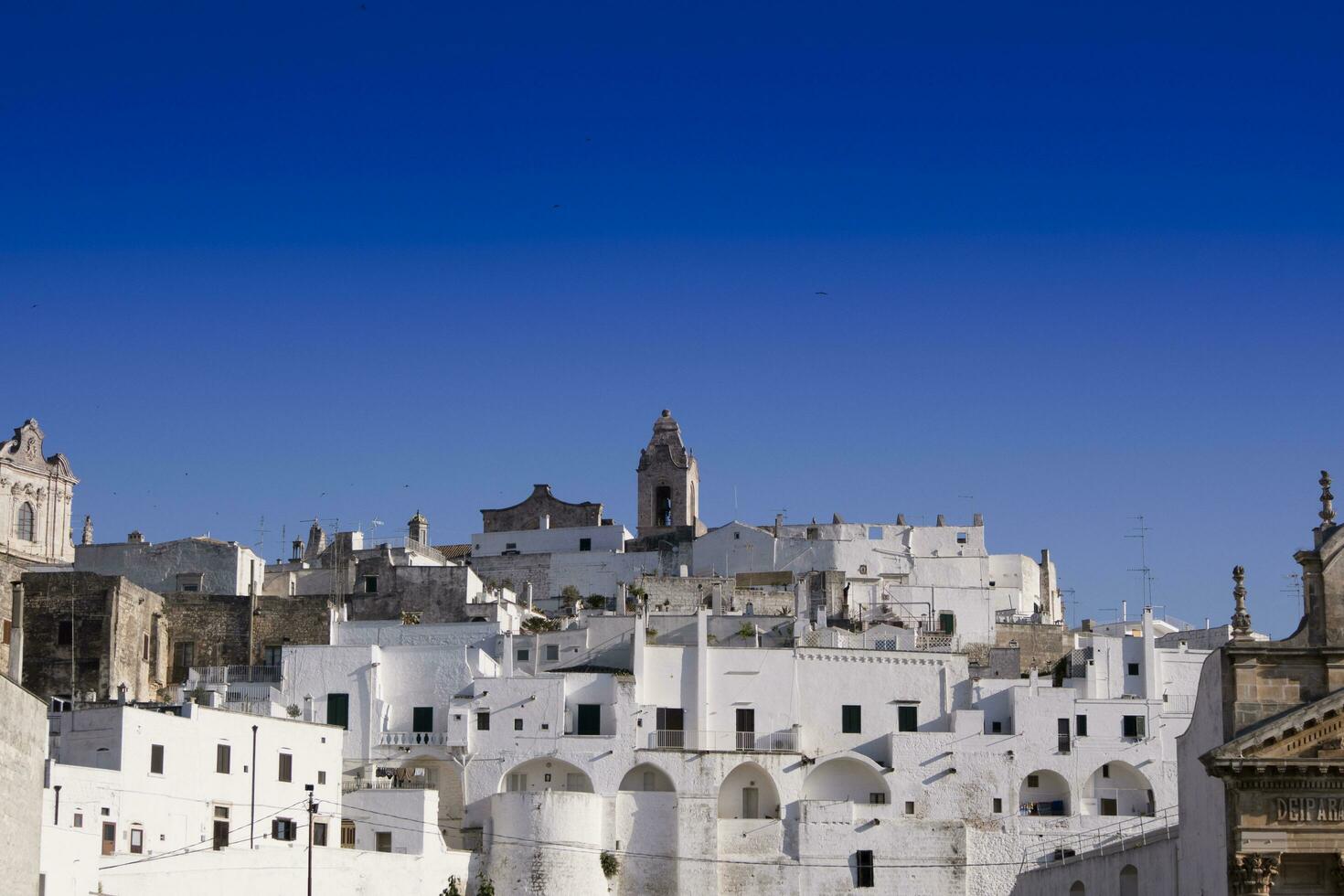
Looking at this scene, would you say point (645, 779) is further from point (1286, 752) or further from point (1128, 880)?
point (1286, 752)

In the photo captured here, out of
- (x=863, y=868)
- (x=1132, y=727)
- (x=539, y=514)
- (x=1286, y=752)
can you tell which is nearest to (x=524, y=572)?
(x=539, y=514)

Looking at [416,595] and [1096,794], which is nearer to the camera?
[1096,794]

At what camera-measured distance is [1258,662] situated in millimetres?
42594

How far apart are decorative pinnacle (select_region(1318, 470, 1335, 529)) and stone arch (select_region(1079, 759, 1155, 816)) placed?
27.5 meters

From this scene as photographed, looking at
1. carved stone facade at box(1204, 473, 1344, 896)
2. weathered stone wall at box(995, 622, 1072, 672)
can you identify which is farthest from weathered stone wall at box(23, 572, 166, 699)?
carved stone facade at box(1204, 473, 1344, 896)

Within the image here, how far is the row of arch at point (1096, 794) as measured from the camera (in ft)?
230

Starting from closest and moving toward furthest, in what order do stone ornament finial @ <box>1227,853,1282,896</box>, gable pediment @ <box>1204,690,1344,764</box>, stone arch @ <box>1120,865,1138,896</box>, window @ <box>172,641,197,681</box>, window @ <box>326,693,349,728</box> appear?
gable pediment @ <box>1204,690,1344,764</box> → stone ornament finial @ <box>1227,853,1282,896</box> → stone arch @ <box>1120,865,1138,896</box> → window @ <box>326,693,349,728</box> → window @ <box>172,641,197,681</box>

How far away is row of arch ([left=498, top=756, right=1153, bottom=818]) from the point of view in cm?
7006

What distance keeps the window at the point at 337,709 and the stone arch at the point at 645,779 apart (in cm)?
884

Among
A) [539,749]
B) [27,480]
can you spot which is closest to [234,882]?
[539,749]

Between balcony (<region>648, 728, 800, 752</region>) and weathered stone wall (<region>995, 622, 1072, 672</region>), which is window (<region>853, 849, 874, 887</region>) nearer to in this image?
balcony (<region>648, 728, 800, 752</region>)

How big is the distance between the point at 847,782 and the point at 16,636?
26.6 metres

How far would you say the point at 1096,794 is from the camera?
7031 centimetres

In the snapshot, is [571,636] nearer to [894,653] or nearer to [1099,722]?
[894,653]
